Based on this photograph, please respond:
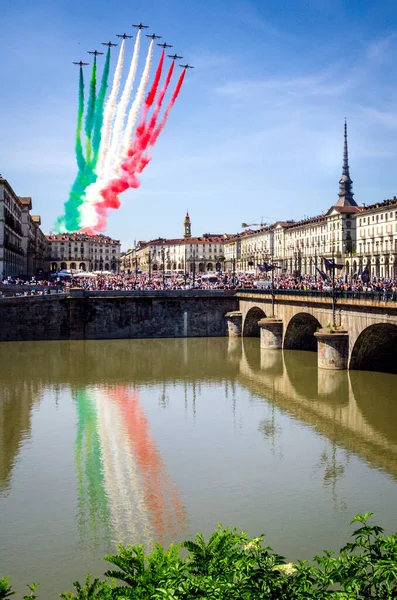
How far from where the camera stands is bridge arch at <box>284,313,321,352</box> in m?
62.5

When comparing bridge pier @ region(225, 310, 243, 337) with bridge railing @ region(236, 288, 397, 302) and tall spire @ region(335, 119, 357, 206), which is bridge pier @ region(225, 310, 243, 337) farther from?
tall spire @ region(335, 119, 357, 206)

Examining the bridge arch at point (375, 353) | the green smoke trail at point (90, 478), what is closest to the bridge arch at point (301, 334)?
the bridge arch at point (375, 353)

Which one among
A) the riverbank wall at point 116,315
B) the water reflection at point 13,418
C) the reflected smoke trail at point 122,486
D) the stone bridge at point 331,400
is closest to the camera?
the reflected smoke trail at point 122,486

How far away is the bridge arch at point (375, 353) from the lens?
1828 inches

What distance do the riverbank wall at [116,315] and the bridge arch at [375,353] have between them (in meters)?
32.3

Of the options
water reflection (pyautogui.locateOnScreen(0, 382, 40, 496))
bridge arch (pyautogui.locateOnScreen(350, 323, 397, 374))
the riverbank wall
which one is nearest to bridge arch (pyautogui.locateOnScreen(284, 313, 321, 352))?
bridge arch (pyautogui.locateOnScreen(350, 323, 397, 374))

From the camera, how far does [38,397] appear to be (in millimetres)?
42156

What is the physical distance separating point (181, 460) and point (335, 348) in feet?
74.8

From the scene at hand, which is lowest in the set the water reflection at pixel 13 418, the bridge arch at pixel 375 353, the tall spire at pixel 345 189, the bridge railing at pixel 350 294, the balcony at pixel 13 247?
the water reflection at pixel 13 418

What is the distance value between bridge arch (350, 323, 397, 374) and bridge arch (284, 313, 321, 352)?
1368cm

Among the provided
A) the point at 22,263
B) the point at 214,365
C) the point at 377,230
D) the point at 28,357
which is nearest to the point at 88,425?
the point at 214,365

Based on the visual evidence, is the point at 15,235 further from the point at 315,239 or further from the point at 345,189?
the point at 345,189

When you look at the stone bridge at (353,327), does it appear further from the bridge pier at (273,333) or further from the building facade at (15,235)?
the building facade at (15,235)

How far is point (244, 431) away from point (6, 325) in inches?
1693
